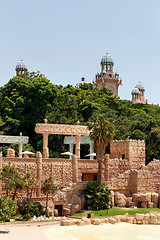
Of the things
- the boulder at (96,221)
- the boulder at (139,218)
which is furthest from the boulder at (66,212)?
the boulder at (139,218)

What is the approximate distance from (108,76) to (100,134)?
61256 millimetres

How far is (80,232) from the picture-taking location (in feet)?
111

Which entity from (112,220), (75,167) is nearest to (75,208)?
(112,220)

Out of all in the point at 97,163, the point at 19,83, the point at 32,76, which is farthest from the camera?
the point at 32,76

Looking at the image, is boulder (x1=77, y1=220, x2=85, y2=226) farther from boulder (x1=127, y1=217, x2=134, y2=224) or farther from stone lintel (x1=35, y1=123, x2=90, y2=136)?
stone lintel (x1=35, y1=123, x2=90, y2=136)

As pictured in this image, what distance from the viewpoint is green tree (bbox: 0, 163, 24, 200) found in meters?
37.2

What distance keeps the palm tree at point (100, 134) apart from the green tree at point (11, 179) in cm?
811

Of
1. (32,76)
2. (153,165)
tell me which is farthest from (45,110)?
(153,165)

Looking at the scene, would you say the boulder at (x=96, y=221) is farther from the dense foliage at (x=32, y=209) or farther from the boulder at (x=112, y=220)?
the dense foliage at (x=32, y=209)

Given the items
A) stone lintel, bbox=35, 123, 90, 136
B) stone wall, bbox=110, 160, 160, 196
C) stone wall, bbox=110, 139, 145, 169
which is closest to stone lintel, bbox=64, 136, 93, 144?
stone wall, bbox=110, 139, 145, 169

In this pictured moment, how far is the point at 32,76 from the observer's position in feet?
242

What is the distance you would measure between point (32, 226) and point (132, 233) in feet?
27.1

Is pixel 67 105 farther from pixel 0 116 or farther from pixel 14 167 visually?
pixel 14 167

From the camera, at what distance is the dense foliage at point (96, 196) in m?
39.8
